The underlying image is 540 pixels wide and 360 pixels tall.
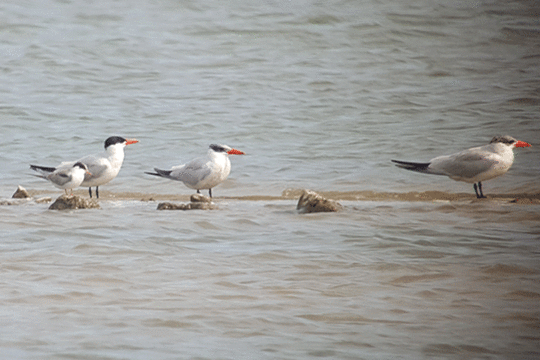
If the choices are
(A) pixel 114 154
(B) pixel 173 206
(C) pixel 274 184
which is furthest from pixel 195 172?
(C) pixel 274 184

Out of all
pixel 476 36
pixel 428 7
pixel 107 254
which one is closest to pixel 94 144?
pixel 107 254

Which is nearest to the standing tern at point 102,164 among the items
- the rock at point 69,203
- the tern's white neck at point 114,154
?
the tern's white neck at point 114,154

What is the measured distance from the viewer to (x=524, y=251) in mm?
5918

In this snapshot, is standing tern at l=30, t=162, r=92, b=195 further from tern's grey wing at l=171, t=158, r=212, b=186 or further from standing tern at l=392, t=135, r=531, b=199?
standing tern at l=392, t=135, r=531, b=199

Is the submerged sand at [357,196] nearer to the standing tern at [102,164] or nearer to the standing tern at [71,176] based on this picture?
the standing tern at [102,164]

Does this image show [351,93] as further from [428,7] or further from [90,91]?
[428,7]

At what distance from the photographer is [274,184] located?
11758 mm

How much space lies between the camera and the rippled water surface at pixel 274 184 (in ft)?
12.8

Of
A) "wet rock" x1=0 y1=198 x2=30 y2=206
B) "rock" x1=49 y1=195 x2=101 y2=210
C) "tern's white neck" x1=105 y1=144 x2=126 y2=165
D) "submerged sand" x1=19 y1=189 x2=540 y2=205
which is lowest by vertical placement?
"submerged sand" x1=19 y1=189 x2=540 y2=205

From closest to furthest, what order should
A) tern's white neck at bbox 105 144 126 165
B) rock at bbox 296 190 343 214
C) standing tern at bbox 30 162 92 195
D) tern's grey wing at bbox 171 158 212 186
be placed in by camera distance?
1. rock at bbox 296 190 343 214
2. standing tern at bbox 30 162 92 195
3. tern's grey wing at bbox 171 158 212 186
4. tern's white neck at bbox 105 144 126 165

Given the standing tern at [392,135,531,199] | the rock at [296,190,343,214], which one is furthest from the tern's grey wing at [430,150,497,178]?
the rock at [296,190,343,214]

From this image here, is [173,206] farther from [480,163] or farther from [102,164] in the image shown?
[480,163]

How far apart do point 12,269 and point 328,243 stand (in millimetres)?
2483

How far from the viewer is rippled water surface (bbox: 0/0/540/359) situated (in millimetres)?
3895
